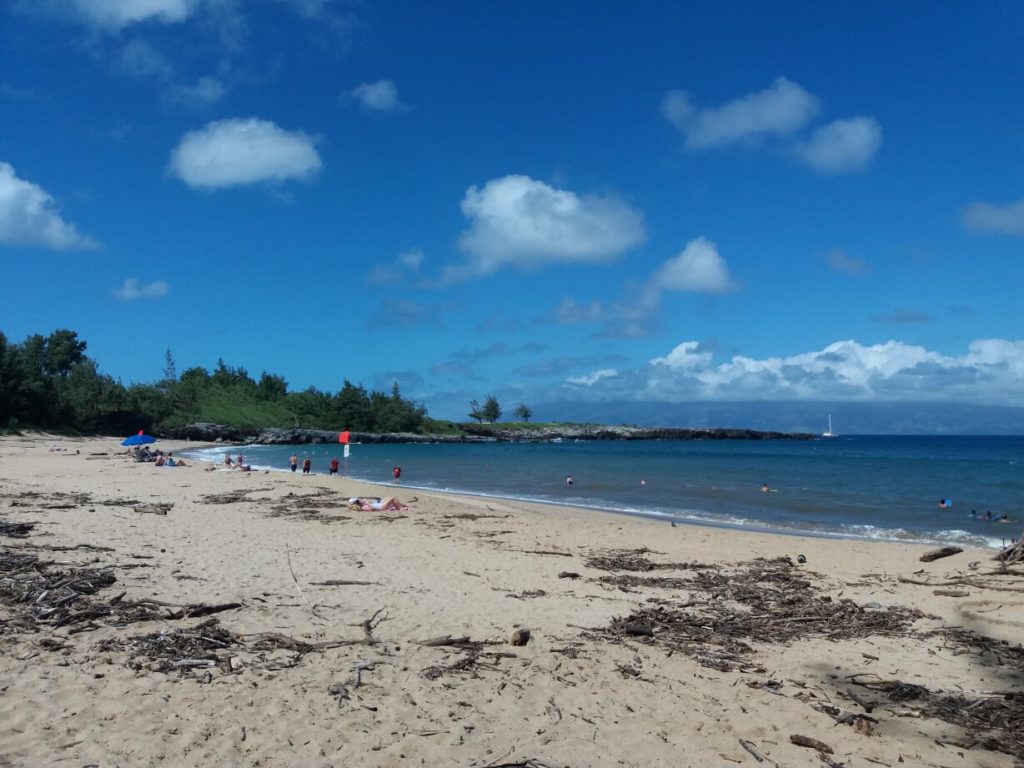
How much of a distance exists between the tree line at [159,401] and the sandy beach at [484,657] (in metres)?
65.5

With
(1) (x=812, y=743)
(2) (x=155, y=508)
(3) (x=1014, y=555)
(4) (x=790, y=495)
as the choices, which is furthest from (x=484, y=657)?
(4) (x=790, y=495)

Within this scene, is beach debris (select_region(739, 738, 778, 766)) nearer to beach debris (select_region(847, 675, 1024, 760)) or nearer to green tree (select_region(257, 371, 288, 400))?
beach debris (select_region(847, 675, 1024, 760))

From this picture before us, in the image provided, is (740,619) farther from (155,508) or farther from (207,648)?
(155,508)

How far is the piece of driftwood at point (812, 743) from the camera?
489 cm

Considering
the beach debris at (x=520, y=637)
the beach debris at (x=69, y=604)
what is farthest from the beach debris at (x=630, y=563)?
the beach debris at (x=69, y=604)

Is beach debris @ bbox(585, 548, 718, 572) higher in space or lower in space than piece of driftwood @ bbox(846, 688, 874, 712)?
lower

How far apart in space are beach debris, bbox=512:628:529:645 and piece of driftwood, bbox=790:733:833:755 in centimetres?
277

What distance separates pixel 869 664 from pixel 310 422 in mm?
115927

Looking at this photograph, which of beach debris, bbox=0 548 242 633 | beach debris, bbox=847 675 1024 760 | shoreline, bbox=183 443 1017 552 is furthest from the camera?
shoreline, bbox=183 443 1017 552

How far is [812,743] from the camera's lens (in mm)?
4957

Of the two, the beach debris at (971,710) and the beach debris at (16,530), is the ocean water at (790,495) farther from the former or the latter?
the beach debris at (16,530)

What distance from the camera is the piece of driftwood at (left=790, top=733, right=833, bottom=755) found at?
4895mm

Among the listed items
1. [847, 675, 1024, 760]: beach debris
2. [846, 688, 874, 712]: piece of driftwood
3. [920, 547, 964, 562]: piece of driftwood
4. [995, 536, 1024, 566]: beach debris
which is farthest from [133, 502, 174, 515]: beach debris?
[995, 536, 1024, 566]: beach debris

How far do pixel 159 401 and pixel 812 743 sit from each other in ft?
311
